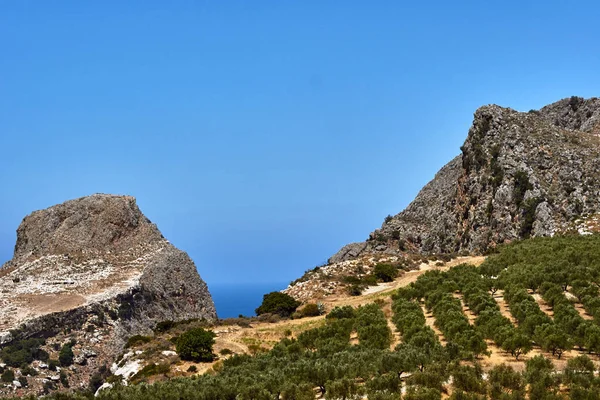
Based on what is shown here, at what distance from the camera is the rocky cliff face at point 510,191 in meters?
63.0

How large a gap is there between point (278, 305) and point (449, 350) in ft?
84.1

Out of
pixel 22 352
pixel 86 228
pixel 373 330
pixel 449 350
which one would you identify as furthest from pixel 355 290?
pixel 86 228

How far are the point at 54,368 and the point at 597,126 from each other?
85.9 m

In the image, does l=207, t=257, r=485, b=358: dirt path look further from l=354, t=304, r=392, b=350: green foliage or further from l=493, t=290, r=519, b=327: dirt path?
l=493, t=290, r=519, b=327: dirt path

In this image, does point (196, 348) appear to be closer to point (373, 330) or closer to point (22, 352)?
point (373, 330)

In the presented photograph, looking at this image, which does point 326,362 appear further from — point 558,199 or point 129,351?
point 558,199

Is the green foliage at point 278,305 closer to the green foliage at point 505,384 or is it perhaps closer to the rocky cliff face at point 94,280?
the rocky cliff face at point 94,280

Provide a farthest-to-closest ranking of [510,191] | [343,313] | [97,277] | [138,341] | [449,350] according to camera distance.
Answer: [510,191] → [97,277] → [138,341] → [343,313] → [449,350]

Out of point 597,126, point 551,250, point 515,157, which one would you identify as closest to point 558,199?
point 515,157

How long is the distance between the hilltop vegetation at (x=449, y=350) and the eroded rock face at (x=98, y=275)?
91.9 ft

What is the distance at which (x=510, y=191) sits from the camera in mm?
68688

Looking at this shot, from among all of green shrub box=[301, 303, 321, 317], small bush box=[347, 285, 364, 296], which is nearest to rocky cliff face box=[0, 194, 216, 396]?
green shrub box=[301, 303, 321, 317]

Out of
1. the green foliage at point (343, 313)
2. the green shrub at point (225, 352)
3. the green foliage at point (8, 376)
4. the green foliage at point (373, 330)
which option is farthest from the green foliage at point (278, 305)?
the green foliage at point (8, 376)

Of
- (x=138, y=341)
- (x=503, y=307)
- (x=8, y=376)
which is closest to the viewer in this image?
(x=503, y=307)
